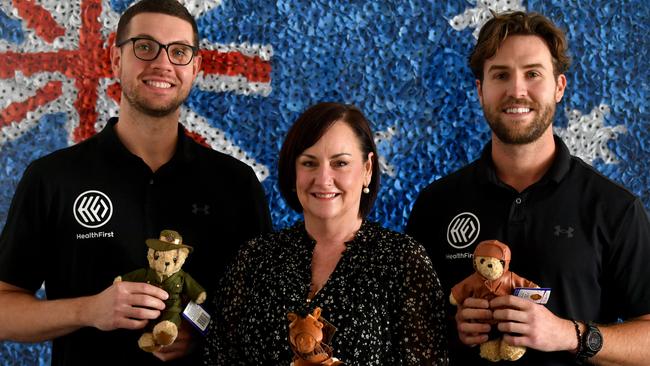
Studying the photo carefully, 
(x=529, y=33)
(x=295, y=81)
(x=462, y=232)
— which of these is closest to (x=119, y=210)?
(x=295, y=81)

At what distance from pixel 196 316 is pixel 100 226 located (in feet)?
1.12

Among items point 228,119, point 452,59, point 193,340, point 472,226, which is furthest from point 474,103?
point 193,340

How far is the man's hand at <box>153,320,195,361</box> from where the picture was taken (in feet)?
5.05

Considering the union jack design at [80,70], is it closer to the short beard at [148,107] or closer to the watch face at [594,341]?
the short beard at [148,107]

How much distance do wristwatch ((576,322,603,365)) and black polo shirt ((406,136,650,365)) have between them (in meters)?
0.05

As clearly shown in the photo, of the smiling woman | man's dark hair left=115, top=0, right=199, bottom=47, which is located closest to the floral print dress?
the smiling woman

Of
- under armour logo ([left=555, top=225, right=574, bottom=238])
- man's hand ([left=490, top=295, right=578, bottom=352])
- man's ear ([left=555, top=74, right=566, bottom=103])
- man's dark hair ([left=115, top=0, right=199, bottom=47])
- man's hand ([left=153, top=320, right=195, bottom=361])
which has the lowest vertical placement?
man's hand ([left=153, top=320, right=195, bottom=361])

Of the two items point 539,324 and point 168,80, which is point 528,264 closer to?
point 539,324

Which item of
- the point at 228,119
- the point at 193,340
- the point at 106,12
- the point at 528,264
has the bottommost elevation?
the point at 193,340

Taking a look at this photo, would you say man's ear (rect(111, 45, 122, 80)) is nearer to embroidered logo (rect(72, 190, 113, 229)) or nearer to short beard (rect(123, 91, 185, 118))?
short beard (rect(123, 91, 185, 118))

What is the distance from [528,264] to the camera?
5.29 feet

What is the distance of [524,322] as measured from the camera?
1427mm

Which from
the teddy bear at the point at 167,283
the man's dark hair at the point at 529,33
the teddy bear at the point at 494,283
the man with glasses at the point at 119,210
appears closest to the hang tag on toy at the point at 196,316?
the teddy bear at the point at 167,283

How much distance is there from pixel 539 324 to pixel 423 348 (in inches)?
9.3
